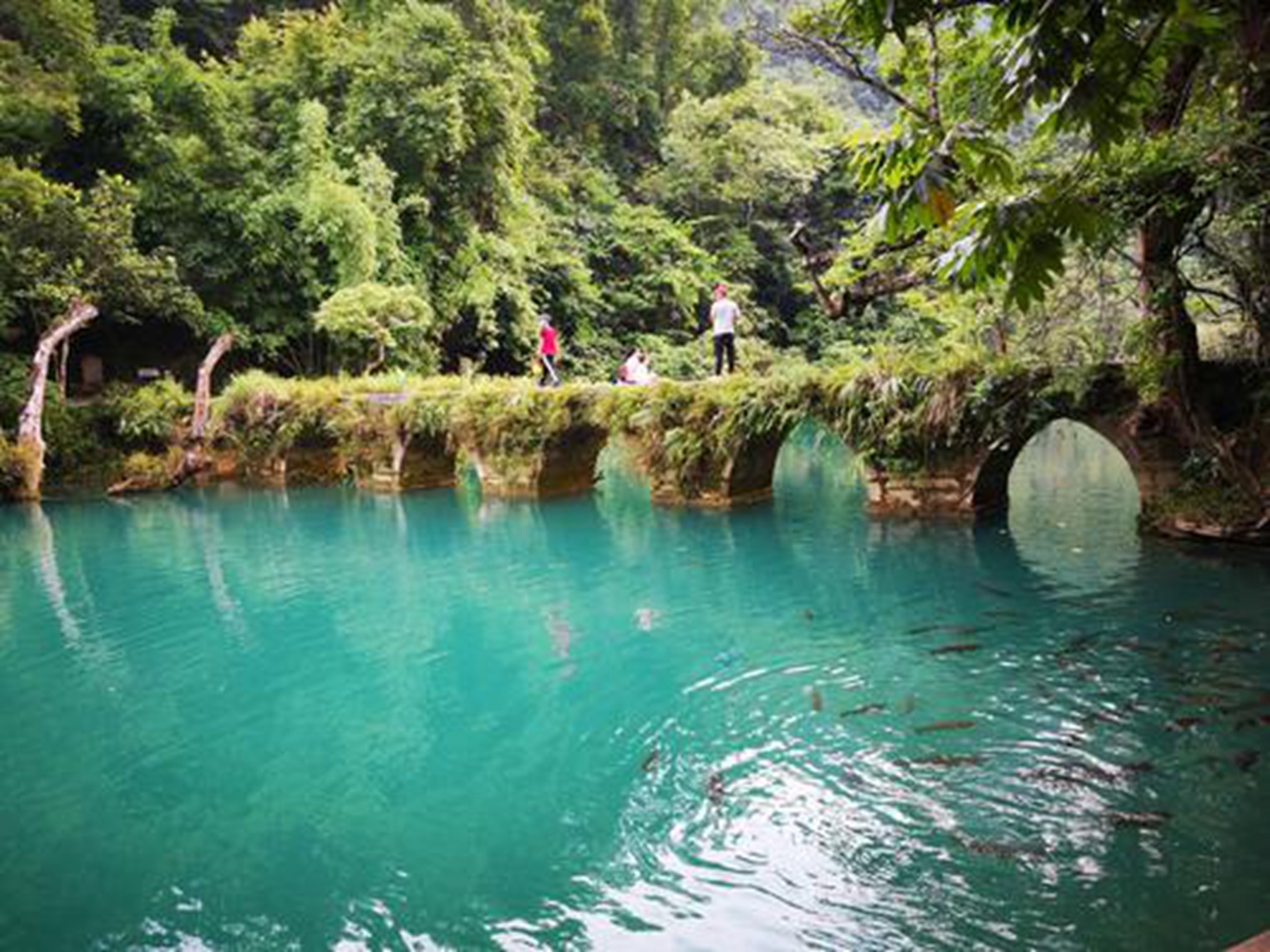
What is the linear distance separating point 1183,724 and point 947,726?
4.32 ft

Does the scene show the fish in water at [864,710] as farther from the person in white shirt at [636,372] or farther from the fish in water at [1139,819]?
the person in white shirt at [636,372]

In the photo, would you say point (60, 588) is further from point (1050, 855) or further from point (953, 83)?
point (953, 83)

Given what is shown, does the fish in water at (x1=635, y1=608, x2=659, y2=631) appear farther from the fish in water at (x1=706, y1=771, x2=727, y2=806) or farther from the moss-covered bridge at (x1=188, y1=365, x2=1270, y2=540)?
the moss-covered bridge at (x1=188, y1=365, x2=1270, y2=540)

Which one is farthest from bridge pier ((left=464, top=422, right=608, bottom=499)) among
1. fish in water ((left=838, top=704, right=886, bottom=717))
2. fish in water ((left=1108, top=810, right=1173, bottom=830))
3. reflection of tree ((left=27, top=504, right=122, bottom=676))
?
fish in water ((left=1108, top=810, right=1173, bottom=830))

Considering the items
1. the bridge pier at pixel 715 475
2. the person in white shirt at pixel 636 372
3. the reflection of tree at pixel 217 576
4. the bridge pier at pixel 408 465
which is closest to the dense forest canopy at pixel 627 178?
the bridge pier at pixel 715 475

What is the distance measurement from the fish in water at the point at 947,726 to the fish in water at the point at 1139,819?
116 cm

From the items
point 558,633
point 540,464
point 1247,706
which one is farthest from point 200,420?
point 1247,706

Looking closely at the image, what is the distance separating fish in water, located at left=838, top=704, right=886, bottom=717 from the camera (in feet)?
18.4

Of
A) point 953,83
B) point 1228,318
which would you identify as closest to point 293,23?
point 953,83

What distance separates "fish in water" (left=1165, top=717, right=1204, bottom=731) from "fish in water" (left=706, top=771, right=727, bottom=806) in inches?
103

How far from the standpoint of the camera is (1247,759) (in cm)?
456

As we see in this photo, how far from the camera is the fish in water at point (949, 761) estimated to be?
4.75m

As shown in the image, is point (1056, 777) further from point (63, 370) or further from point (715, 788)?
point (63, 370)

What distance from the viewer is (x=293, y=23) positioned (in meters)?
26.5
